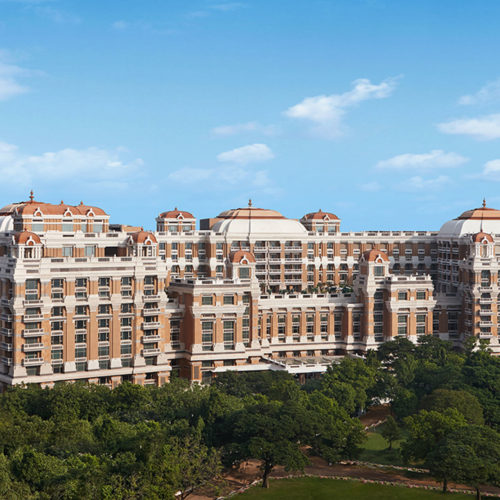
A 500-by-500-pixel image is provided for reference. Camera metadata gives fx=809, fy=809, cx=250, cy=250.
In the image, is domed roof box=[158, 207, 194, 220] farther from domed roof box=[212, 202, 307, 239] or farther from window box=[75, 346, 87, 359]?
window box=[75, 346, 87, 359]

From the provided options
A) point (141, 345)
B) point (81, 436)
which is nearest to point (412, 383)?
point (141, 345)

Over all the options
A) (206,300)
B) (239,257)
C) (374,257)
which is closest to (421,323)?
(374,257)

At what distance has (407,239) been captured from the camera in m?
130

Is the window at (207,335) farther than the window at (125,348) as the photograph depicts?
Yes

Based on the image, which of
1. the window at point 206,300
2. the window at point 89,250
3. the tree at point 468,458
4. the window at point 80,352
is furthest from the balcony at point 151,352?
the tree at point 468,458

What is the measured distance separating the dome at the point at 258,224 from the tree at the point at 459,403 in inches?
1831

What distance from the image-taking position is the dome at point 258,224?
121 metres

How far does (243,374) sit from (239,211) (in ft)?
129

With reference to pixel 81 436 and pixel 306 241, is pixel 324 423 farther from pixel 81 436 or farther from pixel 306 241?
pixel 306 241

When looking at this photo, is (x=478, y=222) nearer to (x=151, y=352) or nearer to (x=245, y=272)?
(x=245, y=272)

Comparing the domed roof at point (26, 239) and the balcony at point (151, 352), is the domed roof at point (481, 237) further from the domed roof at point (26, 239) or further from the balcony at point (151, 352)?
the domed roof at point (26, 239)

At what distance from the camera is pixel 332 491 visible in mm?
68625

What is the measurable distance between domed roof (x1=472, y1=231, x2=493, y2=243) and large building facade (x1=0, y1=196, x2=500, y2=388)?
192mm

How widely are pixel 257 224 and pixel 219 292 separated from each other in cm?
2697
